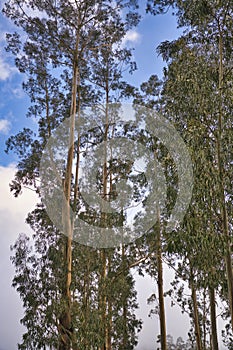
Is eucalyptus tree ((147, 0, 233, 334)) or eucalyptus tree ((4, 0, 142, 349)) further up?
eucalyptus tree ((4, 0, 142, 349))

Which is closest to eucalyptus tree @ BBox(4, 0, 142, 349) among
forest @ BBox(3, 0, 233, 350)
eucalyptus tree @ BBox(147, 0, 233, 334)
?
forest @ BBox(3, 0, 233, 350)

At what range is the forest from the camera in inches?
214

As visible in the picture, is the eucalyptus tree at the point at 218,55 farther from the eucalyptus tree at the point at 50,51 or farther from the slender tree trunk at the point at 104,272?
the slender tree trunk at the point at 104,272

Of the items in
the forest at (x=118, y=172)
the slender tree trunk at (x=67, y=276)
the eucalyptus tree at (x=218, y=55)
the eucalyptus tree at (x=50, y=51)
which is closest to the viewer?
the eucalyptus tree at (x=218, y=55)

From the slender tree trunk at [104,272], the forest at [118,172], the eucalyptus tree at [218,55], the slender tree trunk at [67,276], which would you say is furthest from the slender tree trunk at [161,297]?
the eucalyptus tree at [218,55]

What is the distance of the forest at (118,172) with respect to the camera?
5426 mm

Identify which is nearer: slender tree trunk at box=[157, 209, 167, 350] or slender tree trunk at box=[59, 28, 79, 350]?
slender tree trunk at box=[59, 28, 79, 350]

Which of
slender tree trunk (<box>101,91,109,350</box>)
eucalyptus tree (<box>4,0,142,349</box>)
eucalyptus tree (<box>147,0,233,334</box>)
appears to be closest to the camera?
eucalyptus tree (<box>147,0,233,334</box>)

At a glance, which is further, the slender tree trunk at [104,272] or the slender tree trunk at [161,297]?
the slender tree trunk at [161,297]

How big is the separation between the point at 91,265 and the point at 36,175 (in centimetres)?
203

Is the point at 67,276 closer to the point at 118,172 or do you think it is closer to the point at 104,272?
A: the point at 104,272

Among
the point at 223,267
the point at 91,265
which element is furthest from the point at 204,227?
the point at 91,265

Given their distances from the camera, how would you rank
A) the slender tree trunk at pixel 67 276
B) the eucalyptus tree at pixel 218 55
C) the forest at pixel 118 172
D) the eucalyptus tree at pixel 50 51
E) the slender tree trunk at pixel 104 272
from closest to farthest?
the eucalyptus tree at pixel 218 55 → the forest at pixel 118 172 → the slender tree trunk at pixel 67 276 → the slender tree trunk at pixel 104 272 → the eucalyptus tree at pixel 50 51

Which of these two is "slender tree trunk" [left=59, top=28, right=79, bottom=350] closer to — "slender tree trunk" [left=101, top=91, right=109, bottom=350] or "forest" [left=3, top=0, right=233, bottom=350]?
"forest" [left=3, top=0, right=233, bottom=350]
